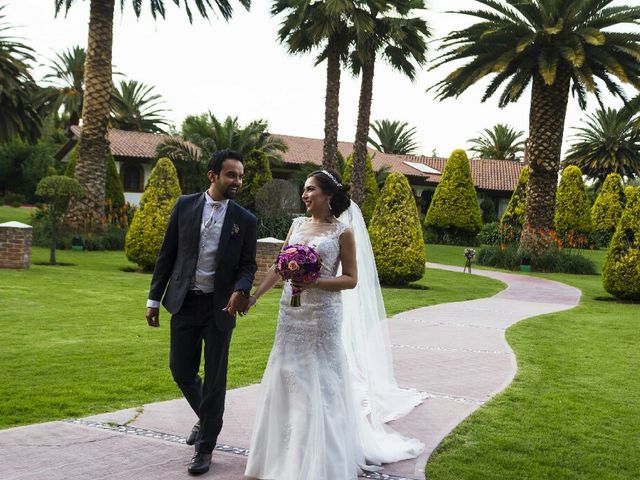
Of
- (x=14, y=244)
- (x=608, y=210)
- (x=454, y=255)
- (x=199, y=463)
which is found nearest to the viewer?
(x=199, y=463)

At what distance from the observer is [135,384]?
23.0 ft

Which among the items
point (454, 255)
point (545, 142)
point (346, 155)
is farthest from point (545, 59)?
point (346, 155)

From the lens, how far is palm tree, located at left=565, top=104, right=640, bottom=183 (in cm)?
5400

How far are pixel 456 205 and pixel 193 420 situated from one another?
106ft

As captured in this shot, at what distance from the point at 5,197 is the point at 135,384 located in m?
45.8

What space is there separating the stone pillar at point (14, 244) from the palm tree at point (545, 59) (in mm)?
14761

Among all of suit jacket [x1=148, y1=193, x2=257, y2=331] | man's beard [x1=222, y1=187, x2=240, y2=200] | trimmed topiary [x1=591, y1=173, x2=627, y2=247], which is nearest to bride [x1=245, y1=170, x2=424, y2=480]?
suit jacket [x1=148, y1=193, x2=257, y2=331]

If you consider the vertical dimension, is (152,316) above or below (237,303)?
below

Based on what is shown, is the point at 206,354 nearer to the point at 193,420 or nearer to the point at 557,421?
the point at 193,420

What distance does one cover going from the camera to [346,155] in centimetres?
4912

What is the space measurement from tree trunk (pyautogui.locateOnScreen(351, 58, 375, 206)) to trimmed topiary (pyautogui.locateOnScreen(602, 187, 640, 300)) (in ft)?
40.5

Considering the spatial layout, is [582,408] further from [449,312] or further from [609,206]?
[609,206]

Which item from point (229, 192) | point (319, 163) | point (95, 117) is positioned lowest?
point (229, 192)

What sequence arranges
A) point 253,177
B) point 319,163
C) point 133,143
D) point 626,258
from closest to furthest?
1. point 626,258
2. point 253,177
3. point 133,143
4. point 319,163
